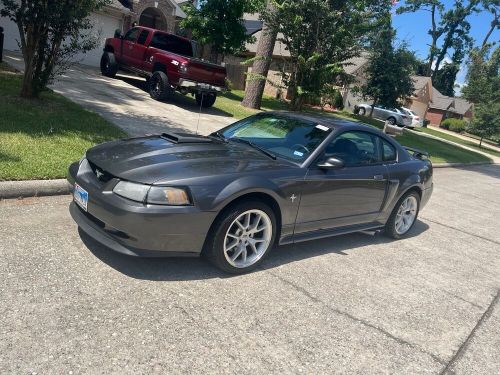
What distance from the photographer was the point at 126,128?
30.2ft

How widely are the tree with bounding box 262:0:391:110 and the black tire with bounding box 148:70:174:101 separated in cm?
367

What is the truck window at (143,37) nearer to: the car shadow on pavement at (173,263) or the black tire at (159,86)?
the black tire at (159,86)

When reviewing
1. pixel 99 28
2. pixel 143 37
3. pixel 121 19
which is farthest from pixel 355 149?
pixel 121 19

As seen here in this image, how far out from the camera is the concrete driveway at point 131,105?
10.2 metres

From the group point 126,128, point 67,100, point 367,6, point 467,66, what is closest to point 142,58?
point 67,100

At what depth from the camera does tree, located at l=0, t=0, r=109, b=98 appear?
8.13 metres

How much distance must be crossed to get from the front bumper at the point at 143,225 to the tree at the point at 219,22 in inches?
706

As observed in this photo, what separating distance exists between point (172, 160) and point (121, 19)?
65.6ft

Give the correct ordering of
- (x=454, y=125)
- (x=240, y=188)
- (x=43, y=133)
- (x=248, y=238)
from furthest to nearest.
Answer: (x=454, y=125), (x=43, y=133), (x=248, y=238), (x=240, y=188)

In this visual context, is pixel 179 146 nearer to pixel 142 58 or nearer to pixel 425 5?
pixel 142 58

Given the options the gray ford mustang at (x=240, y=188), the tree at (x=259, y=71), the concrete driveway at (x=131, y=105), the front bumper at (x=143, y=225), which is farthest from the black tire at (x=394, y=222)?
the tree at (x=259, y=71)

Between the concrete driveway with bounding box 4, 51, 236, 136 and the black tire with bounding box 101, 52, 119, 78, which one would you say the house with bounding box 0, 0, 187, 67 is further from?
the concrete driveway with bounding box 4, 51, 236, 136

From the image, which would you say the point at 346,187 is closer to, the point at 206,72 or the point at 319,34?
the point at 319,34

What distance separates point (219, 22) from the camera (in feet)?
66.8
